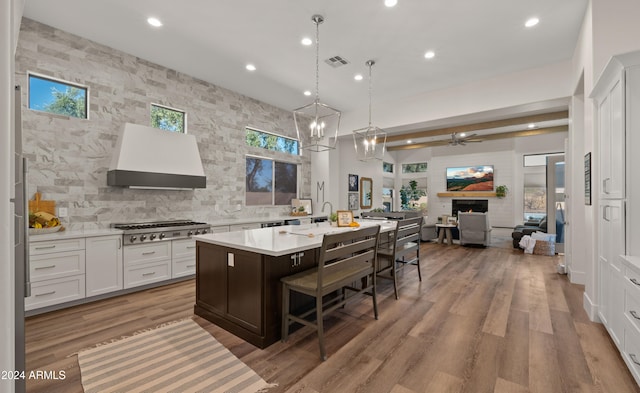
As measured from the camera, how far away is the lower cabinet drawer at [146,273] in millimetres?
3611

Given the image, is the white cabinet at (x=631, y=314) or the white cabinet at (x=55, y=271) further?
the white cabinet at (x=55, y=271)

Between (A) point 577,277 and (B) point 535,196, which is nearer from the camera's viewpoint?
(A) point 577,277

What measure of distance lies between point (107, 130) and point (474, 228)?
749cm

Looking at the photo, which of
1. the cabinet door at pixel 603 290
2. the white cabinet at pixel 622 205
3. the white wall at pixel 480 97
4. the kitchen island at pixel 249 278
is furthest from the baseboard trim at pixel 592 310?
the white wall at pixel 480 97

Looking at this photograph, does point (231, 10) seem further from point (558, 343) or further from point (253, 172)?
point (558, 343)

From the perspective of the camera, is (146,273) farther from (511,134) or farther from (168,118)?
(511,134)

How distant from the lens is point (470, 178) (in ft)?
32.5

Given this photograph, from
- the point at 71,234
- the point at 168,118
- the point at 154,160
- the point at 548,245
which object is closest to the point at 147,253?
the point at 71,234

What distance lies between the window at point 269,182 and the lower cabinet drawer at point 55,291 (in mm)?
2983

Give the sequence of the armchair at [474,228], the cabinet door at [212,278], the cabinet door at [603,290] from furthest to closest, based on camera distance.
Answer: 1. the armchair at [474,228]
2. the cabinet door at [212,278]
3. the cabinet door at [603,290]

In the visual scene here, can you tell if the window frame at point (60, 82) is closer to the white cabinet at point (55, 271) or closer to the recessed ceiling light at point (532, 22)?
the white cabinet at point (55, 271)

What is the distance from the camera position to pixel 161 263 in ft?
12.8

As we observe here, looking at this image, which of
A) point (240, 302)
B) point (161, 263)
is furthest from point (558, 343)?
point (161, 263)

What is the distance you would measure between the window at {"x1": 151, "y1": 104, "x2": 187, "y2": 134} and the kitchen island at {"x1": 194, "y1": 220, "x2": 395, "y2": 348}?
263 centimetres
